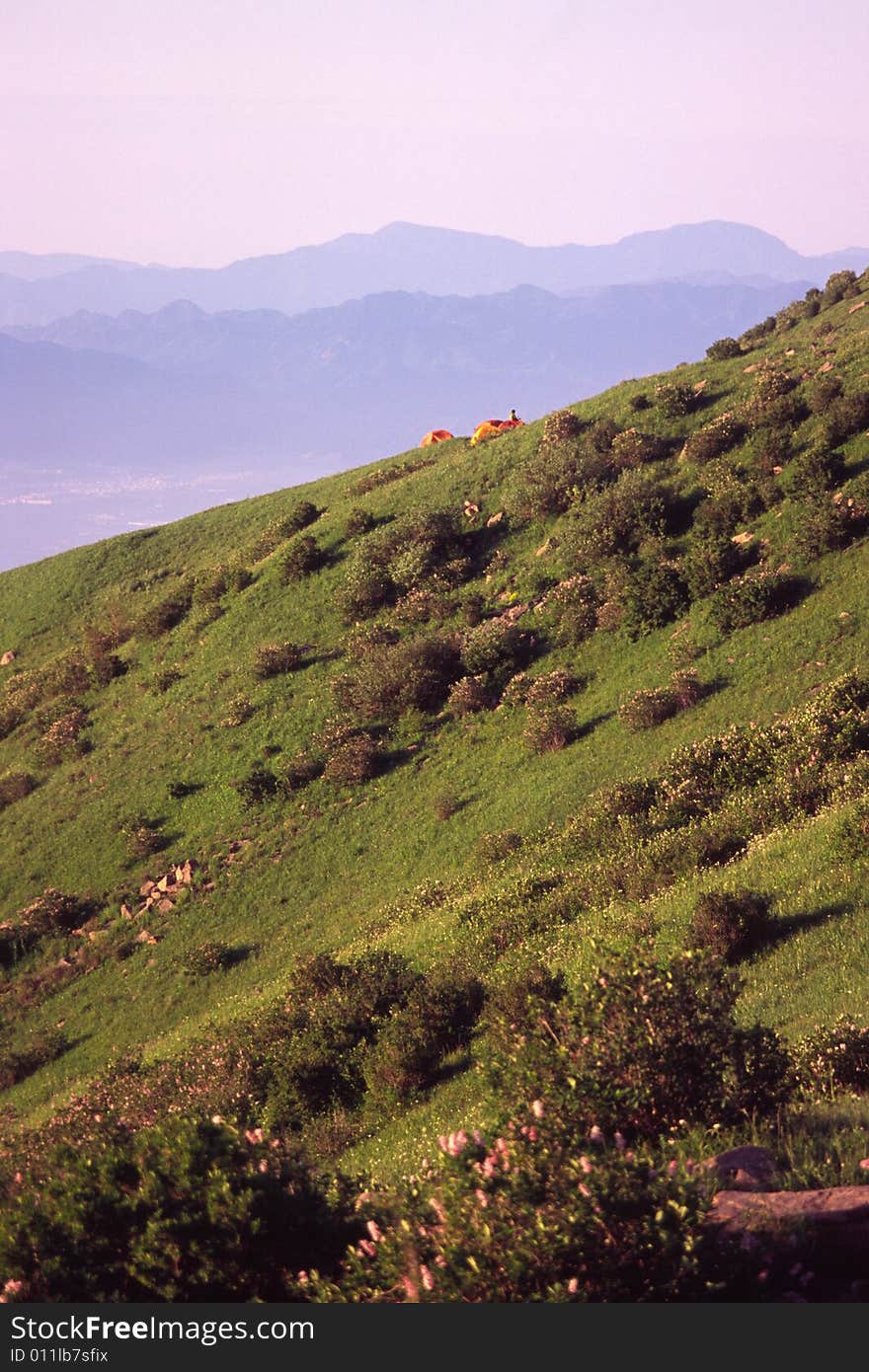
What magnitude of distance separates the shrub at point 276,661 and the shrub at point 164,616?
12.9 metres

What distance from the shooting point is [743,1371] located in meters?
6.23

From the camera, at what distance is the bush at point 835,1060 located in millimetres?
10992

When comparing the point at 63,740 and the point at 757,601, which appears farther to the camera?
the point at 63,740

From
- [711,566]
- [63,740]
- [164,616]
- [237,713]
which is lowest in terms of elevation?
[711,566]

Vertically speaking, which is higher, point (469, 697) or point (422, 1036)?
point (469, 697)

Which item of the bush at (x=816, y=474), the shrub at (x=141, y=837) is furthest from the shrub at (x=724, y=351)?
the shrub at (x=141, y=837)

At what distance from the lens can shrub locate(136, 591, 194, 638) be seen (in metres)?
57.7

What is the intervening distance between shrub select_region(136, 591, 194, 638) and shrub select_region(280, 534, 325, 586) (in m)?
8.03

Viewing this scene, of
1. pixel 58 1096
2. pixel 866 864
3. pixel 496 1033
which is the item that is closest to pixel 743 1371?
pixel 496 1033

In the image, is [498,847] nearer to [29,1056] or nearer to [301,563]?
[29,1056]

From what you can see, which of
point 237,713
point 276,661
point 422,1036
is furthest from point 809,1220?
point 276,661

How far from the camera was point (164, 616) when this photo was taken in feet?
191

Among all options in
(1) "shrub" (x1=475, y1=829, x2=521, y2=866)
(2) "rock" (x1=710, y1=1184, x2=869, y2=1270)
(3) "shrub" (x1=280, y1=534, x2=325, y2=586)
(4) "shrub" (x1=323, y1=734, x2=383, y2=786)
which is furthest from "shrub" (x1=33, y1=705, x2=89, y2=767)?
(2) "rock" (x1=710, y1=1184, x2=869, y2=1270)

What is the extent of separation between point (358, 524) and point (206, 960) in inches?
1267
